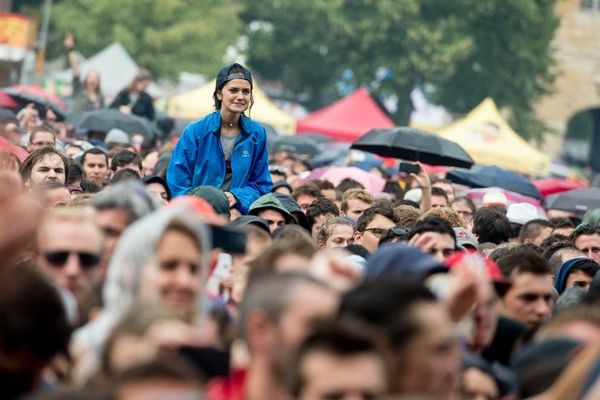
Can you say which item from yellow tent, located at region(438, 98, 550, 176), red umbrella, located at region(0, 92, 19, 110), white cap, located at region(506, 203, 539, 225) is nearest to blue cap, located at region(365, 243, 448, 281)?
white cap, located at region(506, 203, 539, 225)

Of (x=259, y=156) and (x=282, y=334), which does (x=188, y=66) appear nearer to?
(x=259, y=156)

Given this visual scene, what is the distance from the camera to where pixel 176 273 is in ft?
24.8

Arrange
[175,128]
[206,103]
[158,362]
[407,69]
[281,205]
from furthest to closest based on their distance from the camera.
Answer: [407,69]
[206,103]
[175,128]
[281,205]
[158,362]

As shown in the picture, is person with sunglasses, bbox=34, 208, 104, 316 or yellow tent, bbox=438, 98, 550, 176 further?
yellow tent, bbox=438, 98, 550, 176

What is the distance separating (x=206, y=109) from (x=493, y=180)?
14.9m

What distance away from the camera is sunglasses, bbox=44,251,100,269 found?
799cm

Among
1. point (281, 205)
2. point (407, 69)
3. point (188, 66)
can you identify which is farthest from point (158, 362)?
point (407, 69)

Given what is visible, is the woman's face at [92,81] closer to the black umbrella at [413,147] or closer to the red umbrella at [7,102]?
the red umbrella at [7,102]

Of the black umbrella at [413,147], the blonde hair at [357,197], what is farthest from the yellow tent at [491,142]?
the blonde hair at [357,197]

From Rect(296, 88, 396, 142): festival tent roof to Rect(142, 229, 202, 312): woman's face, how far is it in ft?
97.7

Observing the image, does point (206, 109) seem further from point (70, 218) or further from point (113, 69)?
point (70, 218)

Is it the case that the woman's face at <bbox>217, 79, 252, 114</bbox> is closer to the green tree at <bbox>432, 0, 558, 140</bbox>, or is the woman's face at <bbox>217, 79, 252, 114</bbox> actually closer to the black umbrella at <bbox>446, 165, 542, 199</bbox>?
the black umbrella at <bbox>446, 165, 542, 199</bbox>

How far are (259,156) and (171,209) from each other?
20.0 ft

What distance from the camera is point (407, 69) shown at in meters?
64.1
